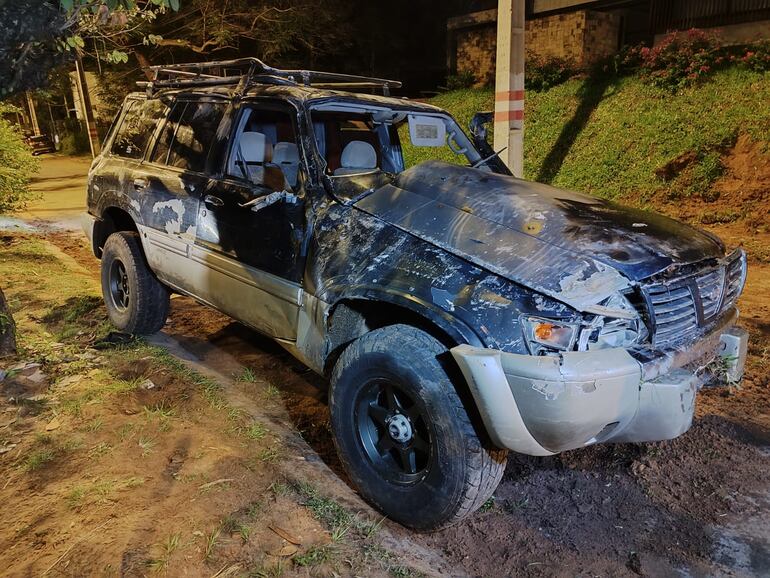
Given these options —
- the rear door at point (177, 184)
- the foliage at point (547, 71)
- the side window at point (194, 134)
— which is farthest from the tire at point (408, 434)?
the foliage at point (547, 71)

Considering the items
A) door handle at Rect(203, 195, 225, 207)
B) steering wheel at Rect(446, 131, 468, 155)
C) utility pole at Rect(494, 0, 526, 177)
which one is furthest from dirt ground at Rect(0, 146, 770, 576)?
utility pole at Rect(494, 0, 526, 177)

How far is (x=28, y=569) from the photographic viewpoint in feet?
7.95

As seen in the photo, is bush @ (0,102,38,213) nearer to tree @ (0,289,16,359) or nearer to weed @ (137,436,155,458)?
tree @ (0,289,16,359)

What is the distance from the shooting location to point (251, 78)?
3.87m

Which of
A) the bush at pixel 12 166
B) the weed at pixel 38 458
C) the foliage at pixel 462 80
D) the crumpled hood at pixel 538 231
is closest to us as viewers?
the crumpled hood at pixel 538 231

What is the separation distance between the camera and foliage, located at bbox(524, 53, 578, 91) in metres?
12.6

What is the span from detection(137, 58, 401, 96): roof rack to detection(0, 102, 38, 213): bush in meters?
4.51

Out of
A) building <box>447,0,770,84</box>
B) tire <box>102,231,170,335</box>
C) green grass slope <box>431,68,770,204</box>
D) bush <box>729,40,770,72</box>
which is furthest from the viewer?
building <box>447,0,770,84</box>

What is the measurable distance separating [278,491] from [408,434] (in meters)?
0.79

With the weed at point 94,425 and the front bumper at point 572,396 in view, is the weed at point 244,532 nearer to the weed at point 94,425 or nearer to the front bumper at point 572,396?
the front bumper at point 572,396

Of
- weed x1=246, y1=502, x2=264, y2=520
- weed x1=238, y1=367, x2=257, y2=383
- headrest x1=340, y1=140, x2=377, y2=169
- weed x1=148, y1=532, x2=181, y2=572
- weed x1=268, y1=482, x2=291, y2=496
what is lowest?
weed x1=238, y1=367, x2=257, y2=383

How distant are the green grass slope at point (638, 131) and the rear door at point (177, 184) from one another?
293 inches

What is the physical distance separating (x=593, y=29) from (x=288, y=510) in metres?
12.7

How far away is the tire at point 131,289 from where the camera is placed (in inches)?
190
